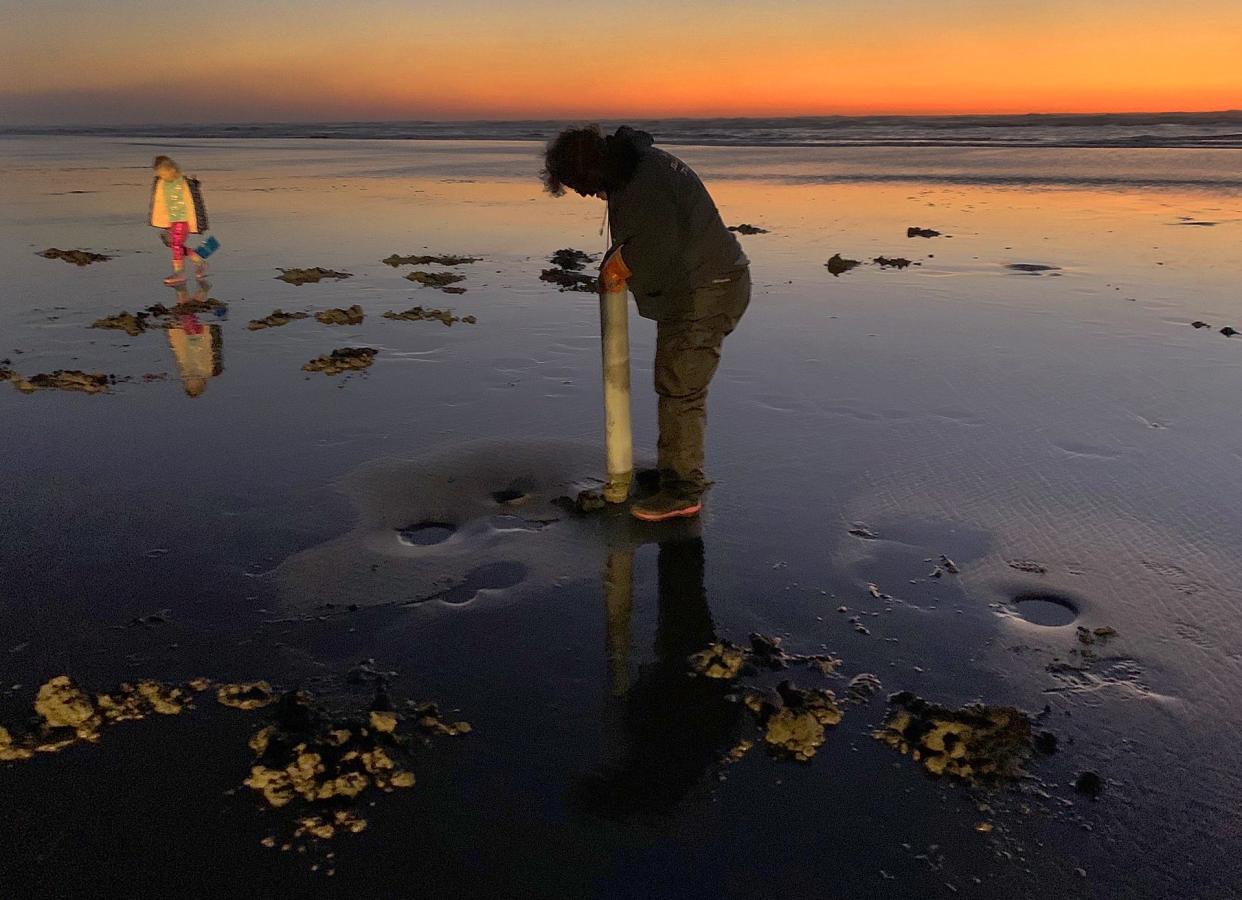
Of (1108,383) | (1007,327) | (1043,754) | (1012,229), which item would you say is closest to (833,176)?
(1012,229)

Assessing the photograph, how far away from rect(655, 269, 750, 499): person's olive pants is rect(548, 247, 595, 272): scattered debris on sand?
7.34 meters

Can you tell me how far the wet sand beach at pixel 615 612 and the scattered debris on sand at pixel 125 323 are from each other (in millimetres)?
124

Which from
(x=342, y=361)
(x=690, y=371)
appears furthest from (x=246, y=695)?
(x=342, y=361)

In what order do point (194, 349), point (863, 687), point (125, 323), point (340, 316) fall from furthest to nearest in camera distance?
1. point (340, 316)
2. point (125, 323)
3. point (194, 349)
4. point (863, 687)

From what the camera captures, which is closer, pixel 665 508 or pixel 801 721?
pixel 801 721

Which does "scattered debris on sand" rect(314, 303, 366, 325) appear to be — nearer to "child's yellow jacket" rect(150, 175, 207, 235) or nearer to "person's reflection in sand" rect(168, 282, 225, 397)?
"person's reflection in sand" rect(168, 282, 225, 397)

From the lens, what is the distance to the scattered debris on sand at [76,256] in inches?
477

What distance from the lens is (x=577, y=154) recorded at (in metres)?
4.27

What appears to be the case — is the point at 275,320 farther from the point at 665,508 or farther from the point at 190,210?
the point at 665,508

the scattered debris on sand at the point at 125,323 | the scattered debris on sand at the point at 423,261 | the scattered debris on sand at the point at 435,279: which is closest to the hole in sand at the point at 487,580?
the scattered debris on sand at the point at 125,323

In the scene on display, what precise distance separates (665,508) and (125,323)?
699 centimetres

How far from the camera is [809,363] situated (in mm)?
7770

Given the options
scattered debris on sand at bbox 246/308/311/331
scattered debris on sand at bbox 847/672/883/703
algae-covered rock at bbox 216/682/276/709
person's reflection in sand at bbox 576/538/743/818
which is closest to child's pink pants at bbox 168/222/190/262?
scattered debris on sand at bbox 246/308/311/331

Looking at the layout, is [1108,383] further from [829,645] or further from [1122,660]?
[829,645]
